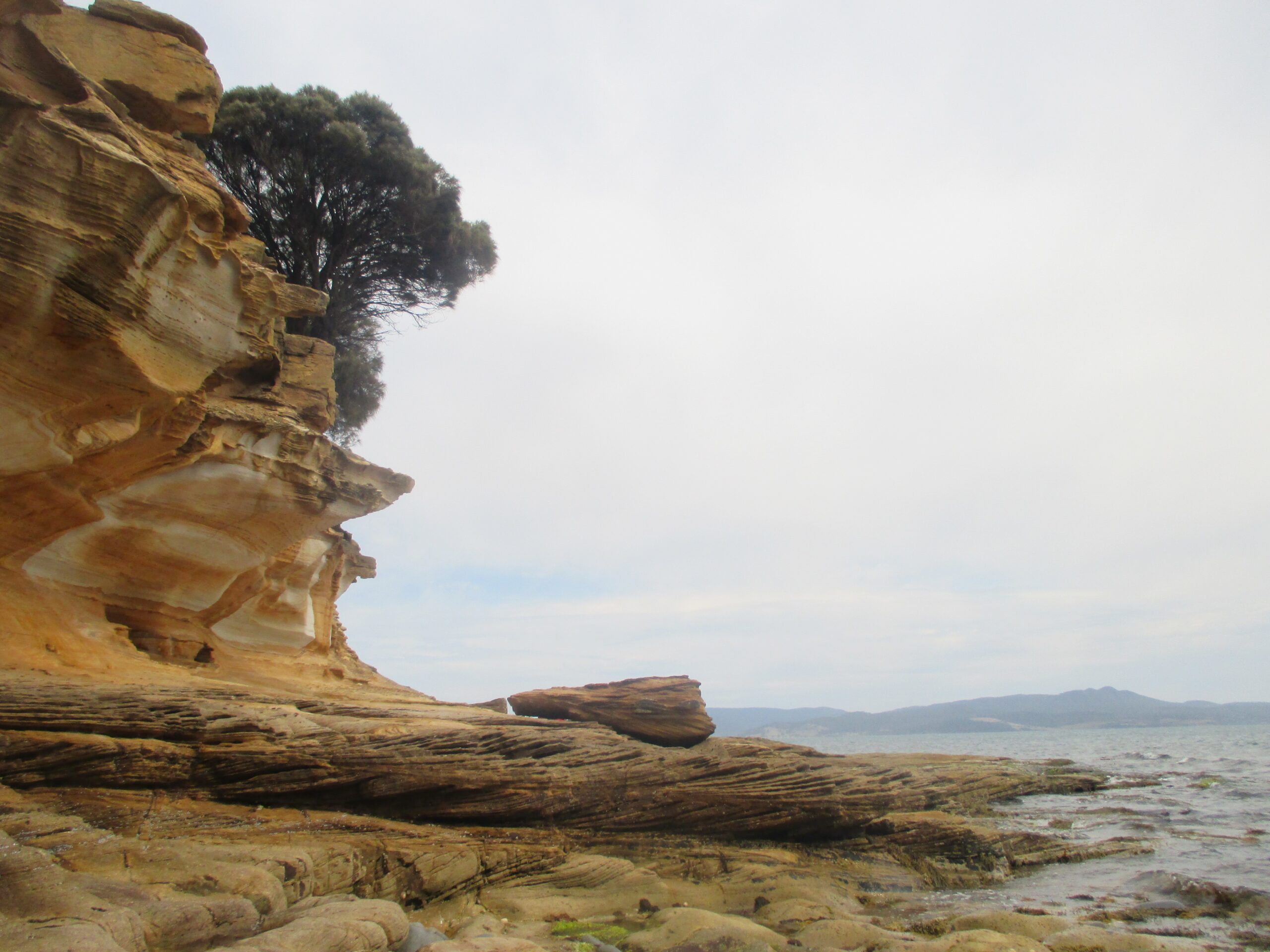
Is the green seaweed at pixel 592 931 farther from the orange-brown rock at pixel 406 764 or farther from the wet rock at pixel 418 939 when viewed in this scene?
the orange-brown rock at pixel 406 764

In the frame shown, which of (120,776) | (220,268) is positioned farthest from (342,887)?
(220,268)

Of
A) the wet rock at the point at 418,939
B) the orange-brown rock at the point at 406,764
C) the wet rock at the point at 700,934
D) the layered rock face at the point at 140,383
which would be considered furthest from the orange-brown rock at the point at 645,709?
the wet rock at the point at 418,939

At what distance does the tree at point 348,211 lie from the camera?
53.8 ft

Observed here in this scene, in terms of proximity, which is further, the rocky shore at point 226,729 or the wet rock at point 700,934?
the wet rock at point 700,934

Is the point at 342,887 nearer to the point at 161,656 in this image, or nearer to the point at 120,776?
the point at 120,776

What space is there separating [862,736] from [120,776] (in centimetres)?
16703

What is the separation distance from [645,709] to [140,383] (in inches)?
507

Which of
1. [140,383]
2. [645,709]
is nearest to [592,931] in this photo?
[140,383]

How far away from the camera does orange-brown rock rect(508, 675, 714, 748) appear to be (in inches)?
680

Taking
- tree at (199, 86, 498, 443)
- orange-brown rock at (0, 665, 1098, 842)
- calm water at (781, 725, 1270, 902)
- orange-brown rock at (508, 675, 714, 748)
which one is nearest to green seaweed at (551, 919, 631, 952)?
orange-brown rock at (0, 665, 1098, 842)

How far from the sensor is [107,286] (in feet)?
24.2

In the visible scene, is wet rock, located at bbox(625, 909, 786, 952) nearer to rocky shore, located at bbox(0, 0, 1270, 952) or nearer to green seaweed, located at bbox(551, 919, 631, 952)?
rocky shore, located at bbox(0, 0, 1270, 952)

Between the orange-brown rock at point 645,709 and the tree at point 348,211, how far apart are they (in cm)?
936

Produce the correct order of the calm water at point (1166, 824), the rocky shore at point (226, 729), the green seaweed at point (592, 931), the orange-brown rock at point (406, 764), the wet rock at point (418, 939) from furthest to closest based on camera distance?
the calm water at point (1166, 824) → the orange-brown rock at point (406, 764) → the green seaweed at point (592, 931) → the rocky shore at point (226, 729) → the wet rock at point (418, 939)
